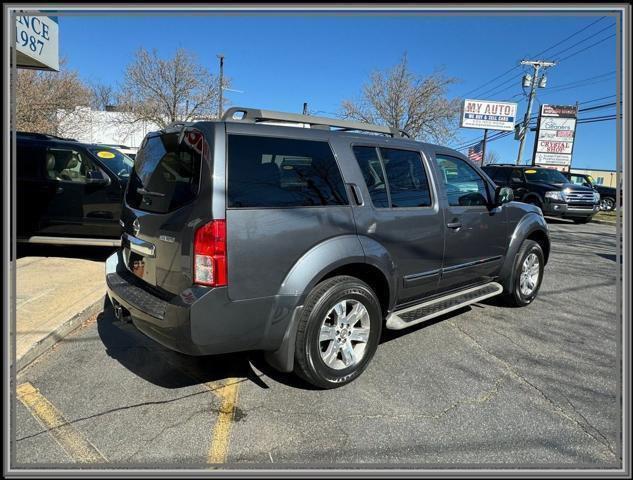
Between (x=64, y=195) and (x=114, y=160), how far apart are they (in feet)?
3.07

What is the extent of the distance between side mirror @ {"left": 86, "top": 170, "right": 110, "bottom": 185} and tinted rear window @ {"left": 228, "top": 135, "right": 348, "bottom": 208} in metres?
4.28

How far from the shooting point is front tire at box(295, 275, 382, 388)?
2865 millimetres

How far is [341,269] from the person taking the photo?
309 cm

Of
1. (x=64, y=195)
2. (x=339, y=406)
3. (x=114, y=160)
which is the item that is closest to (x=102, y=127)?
(x=114, y=160)

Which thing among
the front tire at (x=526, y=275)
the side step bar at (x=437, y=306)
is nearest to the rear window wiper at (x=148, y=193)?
the side step bar at (x=437, y=306)

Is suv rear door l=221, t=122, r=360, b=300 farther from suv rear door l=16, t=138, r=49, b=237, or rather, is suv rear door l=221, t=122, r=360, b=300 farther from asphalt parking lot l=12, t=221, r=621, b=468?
suv rear door l=16, t=138, r=49, b=237

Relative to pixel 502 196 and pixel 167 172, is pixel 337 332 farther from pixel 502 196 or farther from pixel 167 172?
pixel 502 196

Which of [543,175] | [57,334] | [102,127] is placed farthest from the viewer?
[102,127]

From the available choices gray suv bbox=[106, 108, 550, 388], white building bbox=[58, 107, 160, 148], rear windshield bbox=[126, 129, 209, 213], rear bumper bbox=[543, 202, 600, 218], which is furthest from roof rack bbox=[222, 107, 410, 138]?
white building bbox=[58, 107, 160, 148]

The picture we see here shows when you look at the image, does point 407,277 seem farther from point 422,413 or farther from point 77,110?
point 77,110

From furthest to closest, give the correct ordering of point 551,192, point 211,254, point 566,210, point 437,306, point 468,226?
point 551,192, point 566,210, point 468,226, point 437,306, point 211,254

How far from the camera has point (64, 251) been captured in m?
6.99

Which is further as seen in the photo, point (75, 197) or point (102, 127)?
point (102, 127)

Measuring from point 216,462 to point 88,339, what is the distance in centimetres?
223
